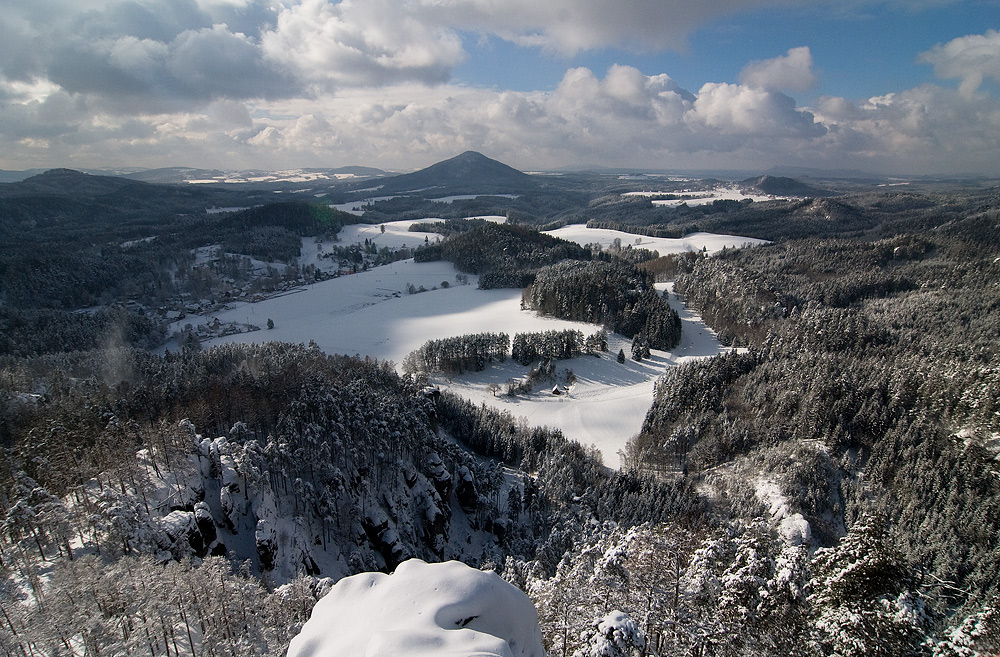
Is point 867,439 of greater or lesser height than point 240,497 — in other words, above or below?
below

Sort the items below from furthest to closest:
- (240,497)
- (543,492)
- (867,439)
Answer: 1. (867,439)
2. (543,492)
3. (240,497)

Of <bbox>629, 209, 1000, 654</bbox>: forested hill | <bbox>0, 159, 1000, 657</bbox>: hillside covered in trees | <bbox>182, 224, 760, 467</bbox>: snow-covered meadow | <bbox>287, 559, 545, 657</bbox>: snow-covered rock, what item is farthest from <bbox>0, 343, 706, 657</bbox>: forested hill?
<bbox>182, 224, 760, 467</bbox>: snow-covered meadow

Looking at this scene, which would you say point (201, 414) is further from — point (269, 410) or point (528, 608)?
point (528, 608)

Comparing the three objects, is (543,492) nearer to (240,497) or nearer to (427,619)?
(240,497)

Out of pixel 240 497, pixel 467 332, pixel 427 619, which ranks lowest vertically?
pixel 240 497

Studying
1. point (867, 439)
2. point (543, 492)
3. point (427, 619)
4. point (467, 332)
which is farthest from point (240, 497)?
point (467, 332)

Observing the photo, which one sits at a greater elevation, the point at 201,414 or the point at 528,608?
the point at 528,608

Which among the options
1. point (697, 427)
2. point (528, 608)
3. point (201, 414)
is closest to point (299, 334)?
point (201, 414)

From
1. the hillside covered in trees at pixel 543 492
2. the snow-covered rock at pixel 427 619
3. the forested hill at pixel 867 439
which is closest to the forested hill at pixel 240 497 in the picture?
the hillside covered in trees at pixel 543 492
